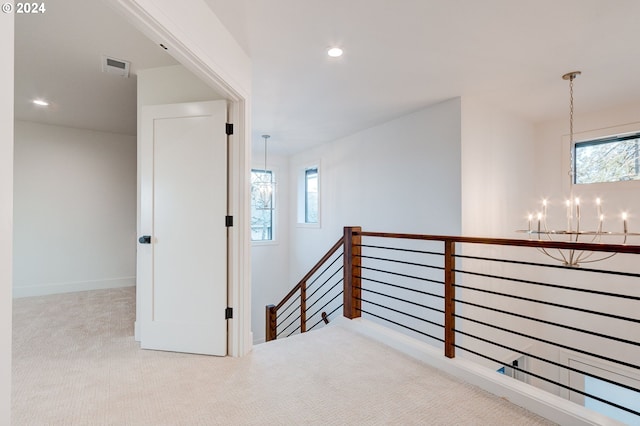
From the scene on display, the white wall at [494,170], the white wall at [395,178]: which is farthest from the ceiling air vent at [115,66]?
the white wall at [494,170]

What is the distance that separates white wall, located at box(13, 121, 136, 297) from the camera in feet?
13.7

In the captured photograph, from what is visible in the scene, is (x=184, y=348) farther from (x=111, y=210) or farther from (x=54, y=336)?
(x=111, y=210)

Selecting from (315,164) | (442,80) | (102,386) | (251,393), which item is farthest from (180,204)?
(315,164)

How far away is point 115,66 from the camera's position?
104 inches

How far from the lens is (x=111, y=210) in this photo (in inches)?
188

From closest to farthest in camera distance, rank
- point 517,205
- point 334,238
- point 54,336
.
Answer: point 54,336 → point 517,205 → point 334,238

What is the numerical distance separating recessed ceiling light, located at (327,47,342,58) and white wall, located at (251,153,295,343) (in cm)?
384

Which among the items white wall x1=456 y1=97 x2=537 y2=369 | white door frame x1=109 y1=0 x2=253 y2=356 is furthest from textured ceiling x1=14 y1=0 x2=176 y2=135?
white wall x1=456 y1=97 x2=537 y2=369

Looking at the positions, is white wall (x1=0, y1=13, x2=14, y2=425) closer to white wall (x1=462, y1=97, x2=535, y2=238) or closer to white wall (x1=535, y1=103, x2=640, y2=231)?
white wall (x1=462, y1=97, x2=535, y2=238)

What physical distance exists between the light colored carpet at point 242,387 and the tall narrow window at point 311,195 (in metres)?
3.36

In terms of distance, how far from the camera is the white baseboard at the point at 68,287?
413cm

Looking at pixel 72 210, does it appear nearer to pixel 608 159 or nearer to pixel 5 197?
pixel 5 197

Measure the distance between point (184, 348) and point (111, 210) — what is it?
131 inches

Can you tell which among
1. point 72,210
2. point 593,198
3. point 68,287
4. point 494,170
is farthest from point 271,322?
point 593,198
